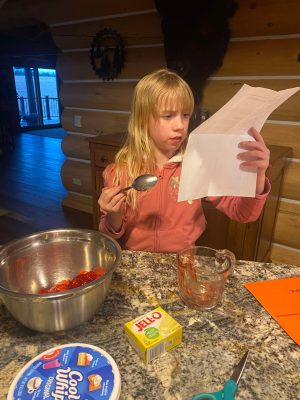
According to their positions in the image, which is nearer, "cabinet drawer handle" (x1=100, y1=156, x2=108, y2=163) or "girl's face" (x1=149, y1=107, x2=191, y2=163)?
"girl's face" (x1=149, y1=107, x2=191, y2=163)

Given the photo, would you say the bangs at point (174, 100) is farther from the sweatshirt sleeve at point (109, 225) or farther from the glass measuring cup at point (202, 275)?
the glass measuring cup at point (202, 275)

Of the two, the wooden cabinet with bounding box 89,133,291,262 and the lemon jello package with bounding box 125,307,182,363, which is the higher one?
the lemon jello package with bounding box 125,307,182,363

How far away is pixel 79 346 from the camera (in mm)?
560

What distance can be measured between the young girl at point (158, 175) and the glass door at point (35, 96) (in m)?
9.00

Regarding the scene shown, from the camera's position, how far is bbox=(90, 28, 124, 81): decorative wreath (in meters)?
2.67

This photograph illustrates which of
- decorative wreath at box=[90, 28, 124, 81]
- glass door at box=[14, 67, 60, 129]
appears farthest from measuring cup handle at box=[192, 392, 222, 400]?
glass door at box=[14, 67, 60, 129]

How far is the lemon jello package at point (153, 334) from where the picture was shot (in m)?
0.56

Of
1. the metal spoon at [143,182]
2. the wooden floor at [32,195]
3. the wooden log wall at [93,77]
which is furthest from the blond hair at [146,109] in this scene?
the wooden floor at [32,195]

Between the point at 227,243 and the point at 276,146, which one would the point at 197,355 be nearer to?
the point at 227,243

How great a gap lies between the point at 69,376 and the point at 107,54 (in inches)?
108

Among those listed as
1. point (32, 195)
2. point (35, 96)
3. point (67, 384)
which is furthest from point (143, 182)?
point (35, 96)

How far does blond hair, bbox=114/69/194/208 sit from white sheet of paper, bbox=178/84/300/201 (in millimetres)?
391

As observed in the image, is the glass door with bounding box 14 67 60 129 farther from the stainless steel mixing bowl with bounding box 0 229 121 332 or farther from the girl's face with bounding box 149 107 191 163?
the stainless steel mixing bowl with bounding box 0 229 121 332

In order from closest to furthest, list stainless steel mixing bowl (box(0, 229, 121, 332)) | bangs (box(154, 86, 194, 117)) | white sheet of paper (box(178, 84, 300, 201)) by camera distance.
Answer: stainless steel mixing bowl (box(0, 229, 121, 332)) → white sheet of paper (box(178, 84, 300, 201)) → bangs (box(154, 86, 194, 117))
